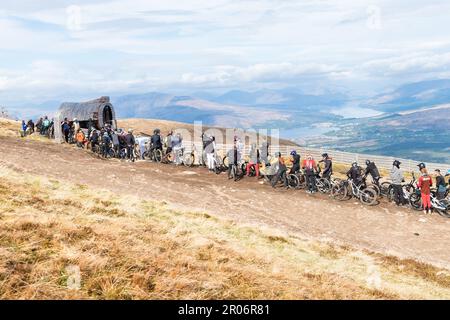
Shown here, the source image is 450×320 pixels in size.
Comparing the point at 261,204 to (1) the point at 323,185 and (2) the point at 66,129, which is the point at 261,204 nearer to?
(1) the point at 323,185

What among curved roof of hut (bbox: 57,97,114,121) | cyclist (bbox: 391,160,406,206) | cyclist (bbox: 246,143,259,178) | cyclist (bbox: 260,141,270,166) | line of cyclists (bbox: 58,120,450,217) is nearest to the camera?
line of cyclists (bbox: 58,120,450,217)

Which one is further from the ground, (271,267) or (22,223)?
(22,223)

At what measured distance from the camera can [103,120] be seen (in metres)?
38.5

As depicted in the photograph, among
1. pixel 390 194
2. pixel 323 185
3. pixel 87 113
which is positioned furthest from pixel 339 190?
pixel 87 113

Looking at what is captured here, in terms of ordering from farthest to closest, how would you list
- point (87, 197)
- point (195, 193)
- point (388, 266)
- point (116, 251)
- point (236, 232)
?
1. point (195, 193)
2. point (87, 197)
3. point (236, 232)
4. point (388, 266)
5. point (116, 251)

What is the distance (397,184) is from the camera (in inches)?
Answer: 741

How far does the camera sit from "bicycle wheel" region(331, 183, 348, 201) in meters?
19.8

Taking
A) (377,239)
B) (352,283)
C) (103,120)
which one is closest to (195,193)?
(377,239)

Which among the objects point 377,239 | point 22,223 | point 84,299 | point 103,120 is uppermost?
point 103,120

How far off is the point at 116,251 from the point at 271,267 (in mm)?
3262

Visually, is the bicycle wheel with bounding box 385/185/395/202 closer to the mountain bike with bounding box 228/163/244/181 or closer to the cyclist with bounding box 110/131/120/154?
the mountain bike with bounding box 228/163/244/181

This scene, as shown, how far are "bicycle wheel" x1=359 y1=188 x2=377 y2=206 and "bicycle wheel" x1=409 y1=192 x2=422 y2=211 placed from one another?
1.47m

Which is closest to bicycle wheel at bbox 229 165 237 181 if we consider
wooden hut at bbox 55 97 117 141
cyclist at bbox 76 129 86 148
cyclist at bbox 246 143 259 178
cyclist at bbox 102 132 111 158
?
cyclist at bbox 246 143 259 178
